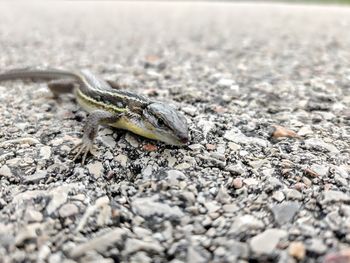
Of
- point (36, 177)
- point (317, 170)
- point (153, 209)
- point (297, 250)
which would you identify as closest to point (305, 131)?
point (317, 170)

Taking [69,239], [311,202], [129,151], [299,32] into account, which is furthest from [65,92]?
[299,32]

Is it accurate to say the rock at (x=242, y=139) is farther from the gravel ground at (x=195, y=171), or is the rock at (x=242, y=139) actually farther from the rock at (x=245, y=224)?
the rock at (x=245, y=224)

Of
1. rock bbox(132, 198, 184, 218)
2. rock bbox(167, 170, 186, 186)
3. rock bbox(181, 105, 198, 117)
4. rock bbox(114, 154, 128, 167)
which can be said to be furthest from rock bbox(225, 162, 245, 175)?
rock bbox(181, 105, 198, 117)

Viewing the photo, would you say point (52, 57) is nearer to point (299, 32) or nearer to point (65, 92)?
point (65, 92)

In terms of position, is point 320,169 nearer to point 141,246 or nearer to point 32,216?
point 141,246

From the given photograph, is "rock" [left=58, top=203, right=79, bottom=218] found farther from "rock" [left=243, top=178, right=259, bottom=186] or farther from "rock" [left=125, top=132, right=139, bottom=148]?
"rock" [left=243, top=178, right=259, bottom=186]
